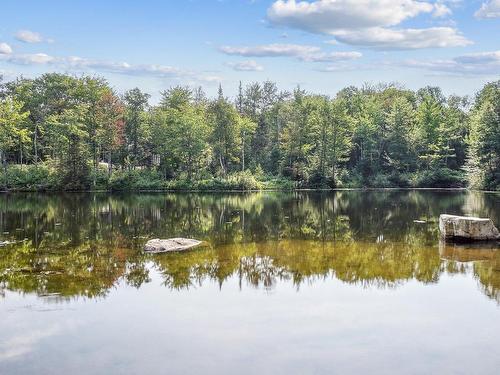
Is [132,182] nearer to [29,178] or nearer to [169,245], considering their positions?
[29,178]

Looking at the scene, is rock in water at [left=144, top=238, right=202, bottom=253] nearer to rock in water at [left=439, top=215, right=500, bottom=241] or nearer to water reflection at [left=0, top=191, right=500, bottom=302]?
water reflection at [left=0, top=191, right=500, bottom=302]

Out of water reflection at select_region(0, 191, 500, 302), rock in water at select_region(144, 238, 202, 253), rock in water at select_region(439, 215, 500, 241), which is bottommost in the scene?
water reflection at select_region(0, 191, 500, 302)

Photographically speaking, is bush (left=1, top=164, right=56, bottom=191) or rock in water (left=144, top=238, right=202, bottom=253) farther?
bush (left=1, top=164, right=56, bottom=191)

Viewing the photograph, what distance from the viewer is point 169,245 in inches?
919

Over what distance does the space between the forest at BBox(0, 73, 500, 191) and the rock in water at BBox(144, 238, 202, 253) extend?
146 ft

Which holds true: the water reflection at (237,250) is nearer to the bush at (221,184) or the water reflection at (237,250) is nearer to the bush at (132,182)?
the bush at (221,184)

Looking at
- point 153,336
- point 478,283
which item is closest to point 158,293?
point 153,336

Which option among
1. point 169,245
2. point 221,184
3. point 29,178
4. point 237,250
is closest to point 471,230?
point 237,250

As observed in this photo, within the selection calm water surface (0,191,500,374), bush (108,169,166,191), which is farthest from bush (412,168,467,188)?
calm water surface (0,191,500,374)

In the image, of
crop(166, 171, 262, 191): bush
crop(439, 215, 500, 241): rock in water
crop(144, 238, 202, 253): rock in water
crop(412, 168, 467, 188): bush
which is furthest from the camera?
crop(412, 168, 467, 188): bush

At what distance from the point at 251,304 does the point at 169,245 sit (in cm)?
943

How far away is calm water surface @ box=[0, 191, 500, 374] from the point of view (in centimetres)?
1070

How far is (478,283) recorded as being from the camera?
16.9 meters

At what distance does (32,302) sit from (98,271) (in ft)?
13.2
